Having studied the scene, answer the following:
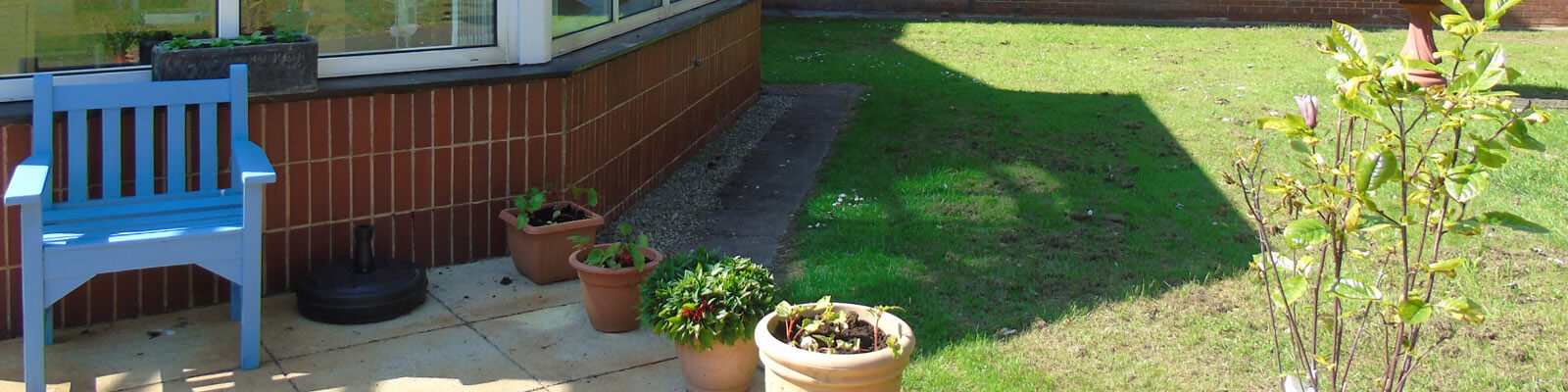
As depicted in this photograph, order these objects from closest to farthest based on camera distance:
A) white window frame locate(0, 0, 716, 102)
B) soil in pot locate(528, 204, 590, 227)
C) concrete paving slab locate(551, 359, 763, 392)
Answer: concrete paving slab locate(551, 359, 763, 392) < white window frame locate(0, 0, 716, 102) < soil in pot locate(528, 204, 590, 227)

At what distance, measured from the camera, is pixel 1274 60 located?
1155cm

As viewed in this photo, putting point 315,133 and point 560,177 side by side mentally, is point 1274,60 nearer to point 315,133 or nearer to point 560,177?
point 560,177

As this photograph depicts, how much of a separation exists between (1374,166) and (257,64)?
323 cm

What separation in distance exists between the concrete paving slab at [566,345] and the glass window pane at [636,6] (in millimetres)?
2232

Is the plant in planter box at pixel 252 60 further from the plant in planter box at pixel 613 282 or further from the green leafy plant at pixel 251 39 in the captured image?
the plant in planter box at pixel 613 282

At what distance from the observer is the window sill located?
412 centimetres

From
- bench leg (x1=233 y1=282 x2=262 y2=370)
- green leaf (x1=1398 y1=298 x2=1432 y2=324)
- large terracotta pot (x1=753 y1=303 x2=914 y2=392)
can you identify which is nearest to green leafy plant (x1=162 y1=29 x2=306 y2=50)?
bench leg (x1=233 y1=282 x2=262 y2=370)

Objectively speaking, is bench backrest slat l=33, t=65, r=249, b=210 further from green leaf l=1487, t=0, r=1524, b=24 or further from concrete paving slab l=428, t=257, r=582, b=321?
green leaf l=1487, t=0, r=1524, b=24

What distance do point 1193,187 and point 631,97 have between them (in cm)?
277

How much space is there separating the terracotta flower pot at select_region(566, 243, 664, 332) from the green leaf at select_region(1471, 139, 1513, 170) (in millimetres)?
2399

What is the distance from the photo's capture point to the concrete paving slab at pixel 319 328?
3977 mm

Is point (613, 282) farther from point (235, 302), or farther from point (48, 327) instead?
point (48, 327)

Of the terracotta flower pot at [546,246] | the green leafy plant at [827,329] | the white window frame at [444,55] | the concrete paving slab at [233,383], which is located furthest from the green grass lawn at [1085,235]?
the concrete paving slab at [233,383]

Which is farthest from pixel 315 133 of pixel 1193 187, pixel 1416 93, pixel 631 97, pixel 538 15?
pixel 1193 187
